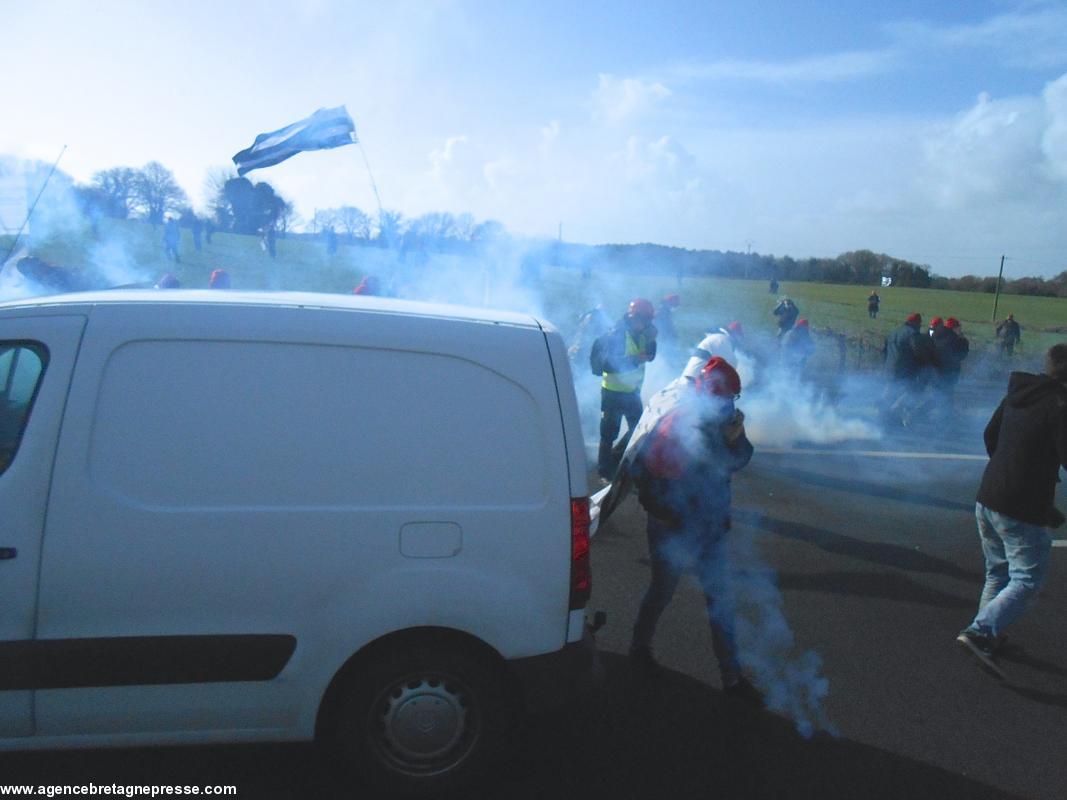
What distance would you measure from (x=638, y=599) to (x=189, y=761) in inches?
110

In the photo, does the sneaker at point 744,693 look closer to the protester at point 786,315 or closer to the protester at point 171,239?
the protester at point 786,315

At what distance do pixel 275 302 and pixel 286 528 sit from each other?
0.83 m

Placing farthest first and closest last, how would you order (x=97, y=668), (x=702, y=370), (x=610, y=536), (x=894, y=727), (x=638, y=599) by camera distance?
(x=610, y=536)
(x=638, y=599)
(x=702, y=370)
(x=894, y=727)
(x=97, y=668)

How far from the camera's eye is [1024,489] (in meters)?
4.22

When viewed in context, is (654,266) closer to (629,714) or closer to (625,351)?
(625,351)

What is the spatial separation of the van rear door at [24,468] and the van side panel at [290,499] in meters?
0.05

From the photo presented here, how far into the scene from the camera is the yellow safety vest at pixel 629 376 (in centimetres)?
774

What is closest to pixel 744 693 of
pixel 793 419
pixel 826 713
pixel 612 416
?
pixel 826 713

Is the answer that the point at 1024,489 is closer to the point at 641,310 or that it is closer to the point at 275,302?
the point at 275,302

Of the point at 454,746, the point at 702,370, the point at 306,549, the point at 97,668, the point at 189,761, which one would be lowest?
the point at 189,761

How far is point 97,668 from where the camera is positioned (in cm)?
267

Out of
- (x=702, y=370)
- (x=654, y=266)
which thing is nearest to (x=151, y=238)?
(x=654, y=266)

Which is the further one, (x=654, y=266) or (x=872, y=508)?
(x=654, y=266)

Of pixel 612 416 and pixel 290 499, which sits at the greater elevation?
pixel 290 499
